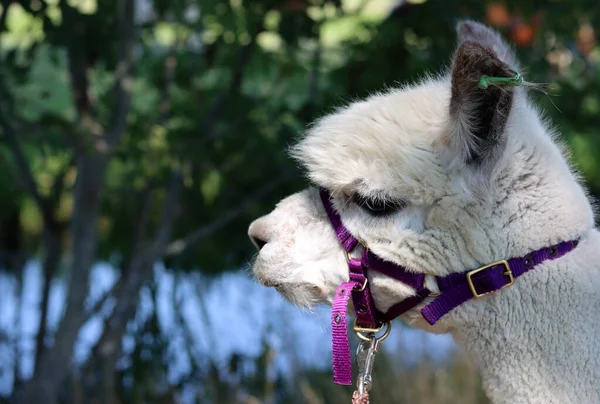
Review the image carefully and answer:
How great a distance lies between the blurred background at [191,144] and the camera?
3.62 meters

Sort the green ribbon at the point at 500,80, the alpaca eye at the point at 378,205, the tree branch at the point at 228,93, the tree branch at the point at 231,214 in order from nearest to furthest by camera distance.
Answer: the green ribbon at the point at 500,80 → the alpaca eye at the point at 378,205 → the tree branch at the point at 228,93 → the tree branch at the point at 231,214

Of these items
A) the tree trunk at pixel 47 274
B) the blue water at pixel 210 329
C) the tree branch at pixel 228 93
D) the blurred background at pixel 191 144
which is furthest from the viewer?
the blue water at pixel 210 329

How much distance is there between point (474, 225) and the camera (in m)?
1.87

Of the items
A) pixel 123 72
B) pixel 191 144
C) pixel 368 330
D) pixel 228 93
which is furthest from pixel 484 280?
pixel 123 72

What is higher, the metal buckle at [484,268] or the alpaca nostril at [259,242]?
the alpaca nostril at [259,242]

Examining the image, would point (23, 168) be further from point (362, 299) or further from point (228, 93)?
point (362, 299)

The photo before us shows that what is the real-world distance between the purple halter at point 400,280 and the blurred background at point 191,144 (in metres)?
1.52

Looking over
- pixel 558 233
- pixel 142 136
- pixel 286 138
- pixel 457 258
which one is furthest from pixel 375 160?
pixel 142 136

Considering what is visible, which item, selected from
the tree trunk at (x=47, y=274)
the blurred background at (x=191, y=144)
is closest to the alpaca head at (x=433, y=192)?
the blurred background at (x=191, y=144)

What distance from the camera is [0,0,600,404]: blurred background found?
3625mm

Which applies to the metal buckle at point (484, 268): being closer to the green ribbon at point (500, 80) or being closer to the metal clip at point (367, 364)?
the metal clip at point (367, 364)

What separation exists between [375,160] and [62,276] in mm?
4494

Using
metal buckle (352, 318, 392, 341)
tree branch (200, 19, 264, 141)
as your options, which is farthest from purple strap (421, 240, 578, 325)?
tree branch (200, 19, 264, 141)

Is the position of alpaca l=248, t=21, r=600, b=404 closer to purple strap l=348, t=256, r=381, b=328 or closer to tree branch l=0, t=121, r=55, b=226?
purple strap l=348, t=256, r=381, b=328
